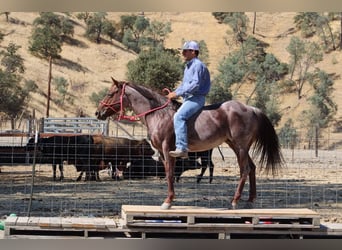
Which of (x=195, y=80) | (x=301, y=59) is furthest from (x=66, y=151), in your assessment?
(x=301, y=59)

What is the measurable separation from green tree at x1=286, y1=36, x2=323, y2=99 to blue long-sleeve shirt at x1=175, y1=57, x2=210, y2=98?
3564 cm

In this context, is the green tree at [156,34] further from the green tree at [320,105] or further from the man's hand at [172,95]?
the man's hand at [172,95]

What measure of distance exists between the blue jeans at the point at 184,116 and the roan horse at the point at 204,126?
0.11 metres

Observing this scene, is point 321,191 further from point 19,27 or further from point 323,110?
point 19,27

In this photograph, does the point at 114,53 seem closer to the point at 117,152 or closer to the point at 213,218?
the point at 117,152

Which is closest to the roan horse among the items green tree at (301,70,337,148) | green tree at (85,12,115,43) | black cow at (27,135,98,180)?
black cow at (27,135,98,180)

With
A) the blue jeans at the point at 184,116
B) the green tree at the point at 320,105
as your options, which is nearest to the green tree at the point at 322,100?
the green tree at the point at 320,105

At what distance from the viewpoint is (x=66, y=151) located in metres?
15.6

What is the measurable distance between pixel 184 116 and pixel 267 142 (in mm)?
1063

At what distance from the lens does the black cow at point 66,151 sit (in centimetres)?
1505
